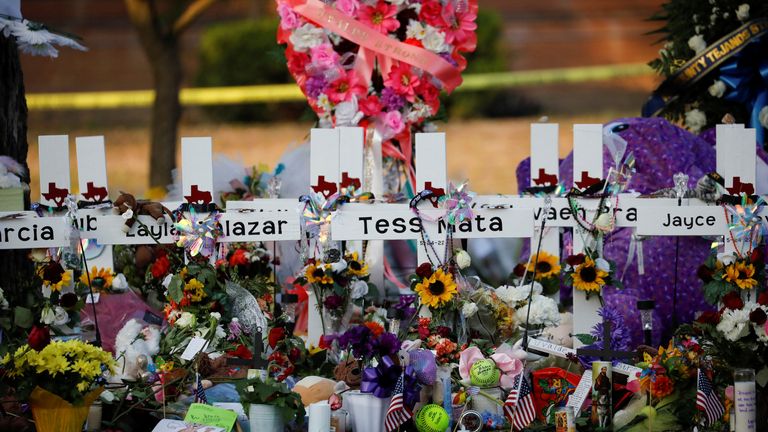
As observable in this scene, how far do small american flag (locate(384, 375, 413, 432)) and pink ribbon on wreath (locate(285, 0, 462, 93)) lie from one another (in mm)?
2299

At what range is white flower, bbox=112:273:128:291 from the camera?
509 centimetres

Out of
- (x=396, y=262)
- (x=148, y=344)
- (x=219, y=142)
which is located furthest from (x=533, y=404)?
(x=219, y=142)

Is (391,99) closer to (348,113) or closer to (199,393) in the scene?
(348,113)

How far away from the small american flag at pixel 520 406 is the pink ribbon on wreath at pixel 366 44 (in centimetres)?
220

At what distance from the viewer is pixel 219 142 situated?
51.6 feet

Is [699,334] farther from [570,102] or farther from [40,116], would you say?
[40,116]

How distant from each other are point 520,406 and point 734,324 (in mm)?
853

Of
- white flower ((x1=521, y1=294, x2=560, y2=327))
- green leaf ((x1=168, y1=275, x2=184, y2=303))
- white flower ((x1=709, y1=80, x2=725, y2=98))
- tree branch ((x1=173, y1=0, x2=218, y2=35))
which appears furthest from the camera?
tree branch ((x1=173, y1=0, x2=218, y2=35))

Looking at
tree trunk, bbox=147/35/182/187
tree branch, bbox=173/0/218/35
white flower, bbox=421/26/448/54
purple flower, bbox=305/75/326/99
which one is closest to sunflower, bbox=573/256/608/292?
white flower, bbox=421/26/448/54

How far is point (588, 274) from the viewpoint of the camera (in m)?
4.64

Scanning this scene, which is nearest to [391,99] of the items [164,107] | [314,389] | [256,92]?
[314,389]

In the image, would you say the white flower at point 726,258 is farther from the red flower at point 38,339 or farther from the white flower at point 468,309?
the red flower at point 38,339

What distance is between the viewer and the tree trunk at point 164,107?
1041 centimetres

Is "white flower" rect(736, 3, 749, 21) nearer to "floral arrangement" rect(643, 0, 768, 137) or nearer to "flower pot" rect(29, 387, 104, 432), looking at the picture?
"floral arrangement" rect(643, 0, 768, 137)
